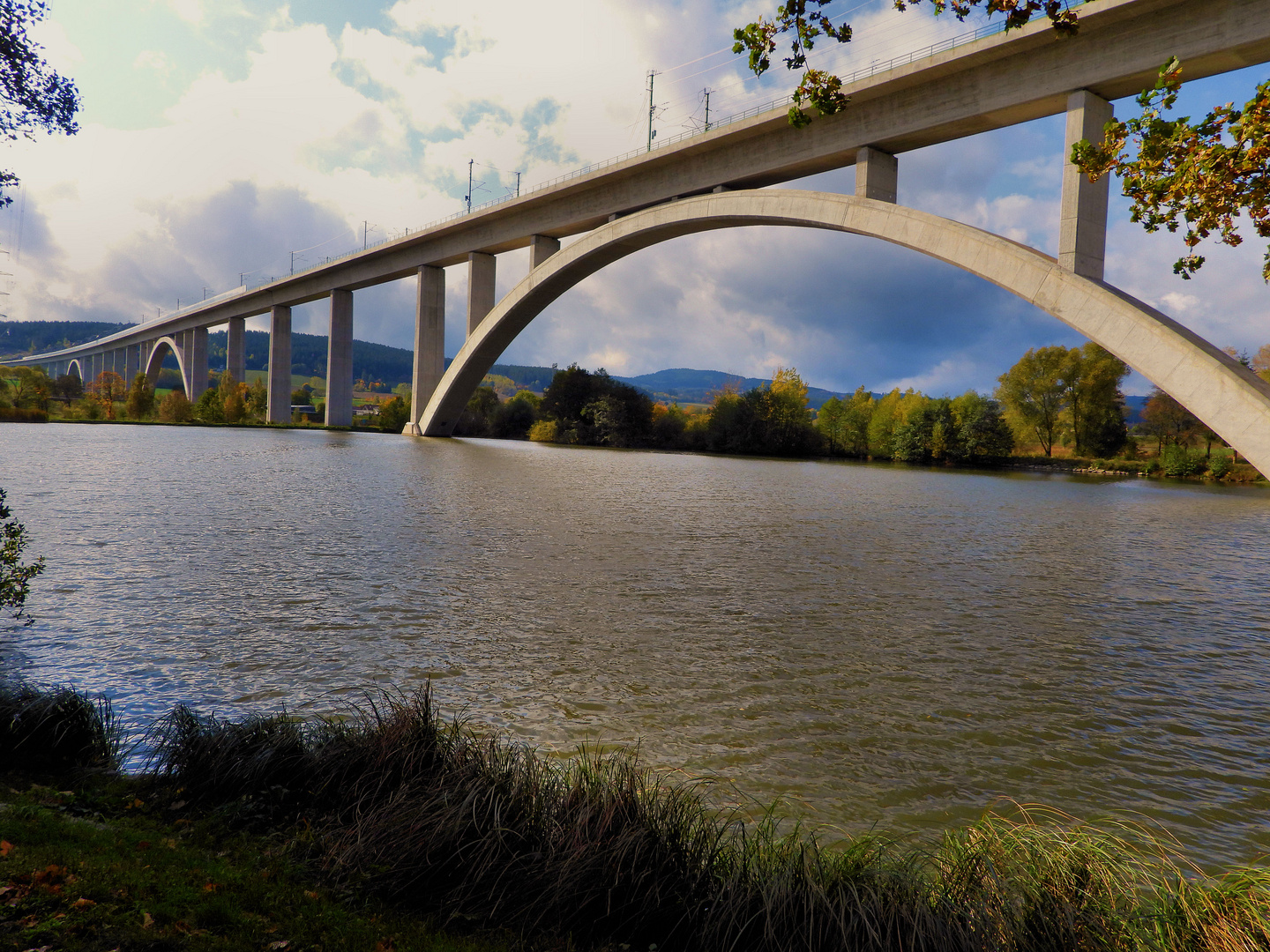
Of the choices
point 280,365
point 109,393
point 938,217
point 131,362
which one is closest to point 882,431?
point 938,217

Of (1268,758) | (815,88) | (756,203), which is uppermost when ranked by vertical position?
(756,203)

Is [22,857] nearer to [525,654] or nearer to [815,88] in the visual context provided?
[525,654]

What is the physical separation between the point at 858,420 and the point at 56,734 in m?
66.9

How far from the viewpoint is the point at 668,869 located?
9.70 ft

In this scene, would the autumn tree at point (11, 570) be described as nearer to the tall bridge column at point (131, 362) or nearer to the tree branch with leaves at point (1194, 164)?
the tree branch with leaves at point (1194, 164)

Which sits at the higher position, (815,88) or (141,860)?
(815,88)

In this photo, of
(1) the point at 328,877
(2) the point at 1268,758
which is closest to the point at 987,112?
(2) the point at 1268,758

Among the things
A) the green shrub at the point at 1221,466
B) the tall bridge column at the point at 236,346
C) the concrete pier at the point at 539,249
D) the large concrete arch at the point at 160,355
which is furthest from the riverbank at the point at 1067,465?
the large concrete arch at the point at 160,355

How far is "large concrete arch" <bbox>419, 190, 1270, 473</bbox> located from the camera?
648 inches

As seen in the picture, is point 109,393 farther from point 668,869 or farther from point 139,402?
point 668,869

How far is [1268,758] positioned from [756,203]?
25635 millimetres

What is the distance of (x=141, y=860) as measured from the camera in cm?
282

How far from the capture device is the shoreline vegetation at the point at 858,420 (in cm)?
5406

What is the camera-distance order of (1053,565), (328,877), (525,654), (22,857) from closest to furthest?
(22,857), (328,877), (525,654), (1053,565)
